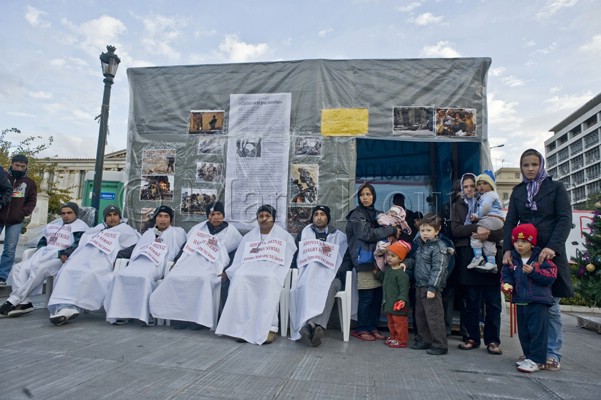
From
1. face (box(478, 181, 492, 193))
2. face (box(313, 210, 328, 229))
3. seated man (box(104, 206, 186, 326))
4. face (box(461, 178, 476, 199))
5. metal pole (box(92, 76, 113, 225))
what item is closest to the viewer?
face (box(478, 181, 492, 193))

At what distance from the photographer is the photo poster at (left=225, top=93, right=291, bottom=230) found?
5.45 meters

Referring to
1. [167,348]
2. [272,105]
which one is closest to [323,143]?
[272,105]

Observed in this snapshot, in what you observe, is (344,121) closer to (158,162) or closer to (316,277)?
(316,277)

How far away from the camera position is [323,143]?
539cm

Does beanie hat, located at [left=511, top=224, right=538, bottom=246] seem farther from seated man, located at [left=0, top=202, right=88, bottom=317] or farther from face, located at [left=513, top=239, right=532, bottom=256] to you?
seated man, located at [left=0, top=202, right=88, bottom=317]

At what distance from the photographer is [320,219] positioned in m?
4.85

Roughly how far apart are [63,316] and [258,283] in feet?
7.17

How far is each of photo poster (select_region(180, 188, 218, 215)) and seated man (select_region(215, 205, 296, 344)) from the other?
101 cm

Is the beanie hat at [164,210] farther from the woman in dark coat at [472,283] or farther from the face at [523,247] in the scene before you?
the face at [523,247]

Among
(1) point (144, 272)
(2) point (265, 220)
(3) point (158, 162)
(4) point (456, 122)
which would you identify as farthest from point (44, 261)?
(4) point (456, 122)

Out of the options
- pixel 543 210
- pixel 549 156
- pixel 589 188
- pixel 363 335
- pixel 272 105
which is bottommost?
pixel 363 335

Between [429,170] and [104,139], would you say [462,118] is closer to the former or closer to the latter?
[429,170]

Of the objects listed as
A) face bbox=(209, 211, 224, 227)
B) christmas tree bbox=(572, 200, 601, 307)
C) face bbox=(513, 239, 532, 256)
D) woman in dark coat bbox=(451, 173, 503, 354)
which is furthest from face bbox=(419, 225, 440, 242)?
christmas tree bbox=(572, 200, 601, 307)

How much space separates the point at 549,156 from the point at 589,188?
786 inches
